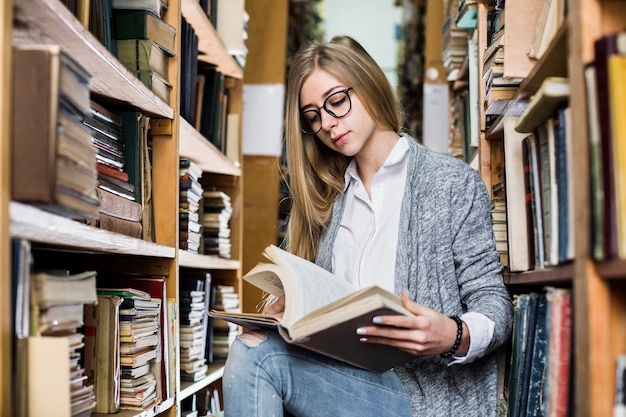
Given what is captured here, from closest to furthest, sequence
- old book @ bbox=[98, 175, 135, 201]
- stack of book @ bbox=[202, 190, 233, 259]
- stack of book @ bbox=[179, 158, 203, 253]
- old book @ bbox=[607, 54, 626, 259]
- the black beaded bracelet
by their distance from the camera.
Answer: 1. old book @ bbox=[607, 54, 626, 259]
2. the black beaded bracelet
3. old book @ bbox=[98, 175, 135, 201]
4. stack of book @ bbox=[179, 158, 203, 253]
5. stack of book @ bbox=[202, 190, 233, 259]

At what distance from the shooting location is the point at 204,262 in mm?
2176

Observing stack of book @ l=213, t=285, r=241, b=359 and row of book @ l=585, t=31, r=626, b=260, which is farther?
stack of book @ l=213, t=285, r=241, b=359

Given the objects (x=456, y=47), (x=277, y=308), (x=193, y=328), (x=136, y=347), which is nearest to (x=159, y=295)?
(x=136, y=347)

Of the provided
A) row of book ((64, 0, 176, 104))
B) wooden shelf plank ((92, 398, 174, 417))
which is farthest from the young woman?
row of book ((64, 0, 176, 104))

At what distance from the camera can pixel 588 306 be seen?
851 mm

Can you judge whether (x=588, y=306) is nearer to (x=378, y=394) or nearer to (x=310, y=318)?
(x=310, y=318)

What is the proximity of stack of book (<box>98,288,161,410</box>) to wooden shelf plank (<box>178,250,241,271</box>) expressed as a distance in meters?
0.29

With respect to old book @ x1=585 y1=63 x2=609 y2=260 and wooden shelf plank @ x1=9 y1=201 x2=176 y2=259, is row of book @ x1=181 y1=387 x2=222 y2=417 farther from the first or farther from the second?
old book @ x1=585 y1=63 x2=609 y2=260

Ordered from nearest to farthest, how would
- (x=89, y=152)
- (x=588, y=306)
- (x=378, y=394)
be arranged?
1. (x=588, y=306)
2. (x=89, y=152)
3. (x=378, y=394)

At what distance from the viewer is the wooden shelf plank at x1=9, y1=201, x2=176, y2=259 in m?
0.93

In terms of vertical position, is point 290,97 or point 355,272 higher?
point 290,97

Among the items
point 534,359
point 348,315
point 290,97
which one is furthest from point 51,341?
point 290,97

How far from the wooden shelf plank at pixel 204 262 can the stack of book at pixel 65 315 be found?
26.4 inches

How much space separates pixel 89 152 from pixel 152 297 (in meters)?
0.64
